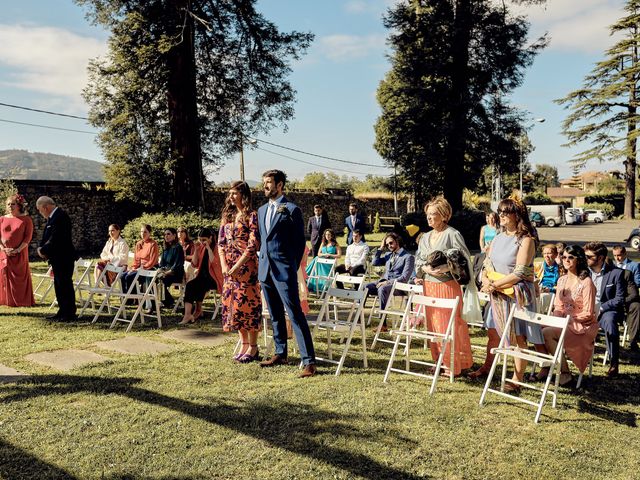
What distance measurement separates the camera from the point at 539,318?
4.78m

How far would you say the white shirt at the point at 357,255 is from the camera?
981cm

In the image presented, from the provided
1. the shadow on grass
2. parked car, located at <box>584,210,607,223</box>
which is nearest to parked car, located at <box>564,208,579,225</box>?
parked car, located at <box>584,210,607,223</box>

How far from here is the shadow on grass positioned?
352cm

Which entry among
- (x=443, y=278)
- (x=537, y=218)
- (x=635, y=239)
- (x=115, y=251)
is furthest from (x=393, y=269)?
(x=537, y=218)

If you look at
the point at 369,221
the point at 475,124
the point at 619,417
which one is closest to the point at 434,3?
the point at 475,124

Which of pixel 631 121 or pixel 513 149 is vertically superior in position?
pixel 631 121

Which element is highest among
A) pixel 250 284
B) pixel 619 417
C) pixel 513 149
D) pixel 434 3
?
pixel 434 3

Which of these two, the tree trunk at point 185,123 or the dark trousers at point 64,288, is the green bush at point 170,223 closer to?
the tree trunk at point 185,123

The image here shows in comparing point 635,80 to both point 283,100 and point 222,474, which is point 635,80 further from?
point 222,474

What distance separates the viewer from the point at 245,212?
5871 millimetres

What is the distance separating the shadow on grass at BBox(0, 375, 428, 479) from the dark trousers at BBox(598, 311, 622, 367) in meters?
3.03

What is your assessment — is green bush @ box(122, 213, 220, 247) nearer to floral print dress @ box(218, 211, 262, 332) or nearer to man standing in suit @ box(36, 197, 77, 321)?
man standing in suit @ box(36, 197, 77, 321)

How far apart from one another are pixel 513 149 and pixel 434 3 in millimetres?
6390

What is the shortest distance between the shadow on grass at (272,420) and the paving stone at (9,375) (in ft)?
0.49
